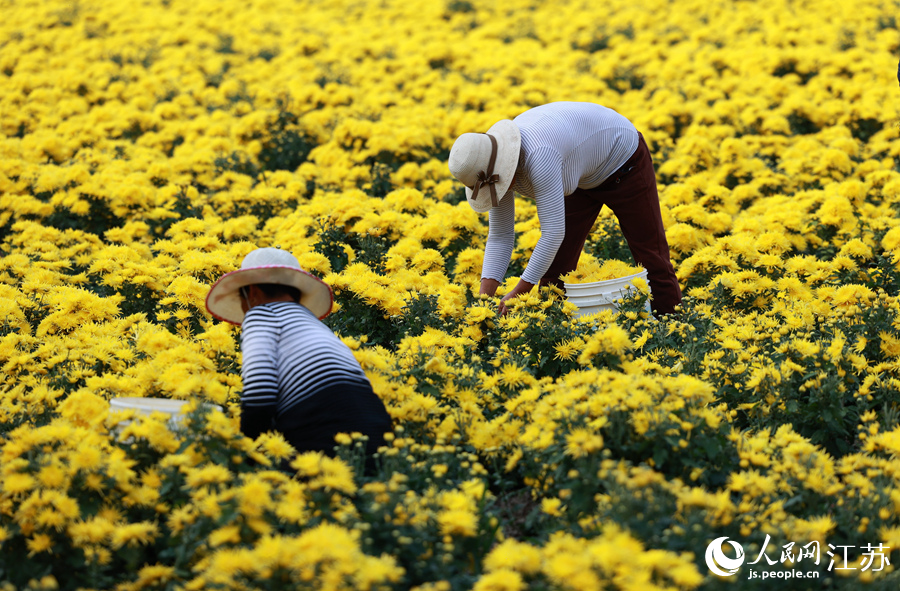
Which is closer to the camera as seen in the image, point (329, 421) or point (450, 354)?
point (329, 421)

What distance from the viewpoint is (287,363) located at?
9.34ft

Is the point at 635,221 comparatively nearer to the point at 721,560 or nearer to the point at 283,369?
the point at 283,369

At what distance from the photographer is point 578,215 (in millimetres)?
4305

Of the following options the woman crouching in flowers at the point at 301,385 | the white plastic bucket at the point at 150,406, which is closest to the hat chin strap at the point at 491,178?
the woman crouching in flowers at the point at 301,385

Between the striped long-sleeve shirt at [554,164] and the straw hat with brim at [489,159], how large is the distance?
8cm

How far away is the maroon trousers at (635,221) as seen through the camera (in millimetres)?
4129

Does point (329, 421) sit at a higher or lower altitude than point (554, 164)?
lower

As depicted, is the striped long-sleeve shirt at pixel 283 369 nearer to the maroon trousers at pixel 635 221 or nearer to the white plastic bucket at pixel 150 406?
the white plastic bucket at pixel 150 406

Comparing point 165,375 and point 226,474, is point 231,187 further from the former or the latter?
point 226,474

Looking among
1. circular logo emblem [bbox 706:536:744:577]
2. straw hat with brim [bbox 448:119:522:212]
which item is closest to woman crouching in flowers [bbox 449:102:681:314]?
straw hat with brim [bbox 448:119:522:212]

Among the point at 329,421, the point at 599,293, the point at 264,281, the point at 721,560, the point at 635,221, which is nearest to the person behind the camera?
the point at 721,560

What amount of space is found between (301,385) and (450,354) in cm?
94

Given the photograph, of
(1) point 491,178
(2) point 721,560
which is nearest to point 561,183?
(1) point 491,178

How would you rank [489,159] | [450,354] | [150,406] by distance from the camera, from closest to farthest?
[150,406] < [450,354] < [489,159]
